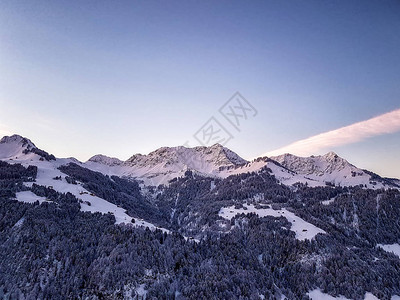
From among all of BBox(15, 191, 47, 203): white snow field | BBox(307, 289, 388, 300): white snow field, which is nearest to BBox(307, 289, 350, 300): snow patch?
BBox(307, 289, 388, 300): white snow field

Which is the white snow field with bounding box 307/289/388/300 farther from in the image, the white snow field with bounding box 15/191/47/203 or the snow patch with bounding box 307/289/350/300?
the white snow field with bounding box 15/191/47/203

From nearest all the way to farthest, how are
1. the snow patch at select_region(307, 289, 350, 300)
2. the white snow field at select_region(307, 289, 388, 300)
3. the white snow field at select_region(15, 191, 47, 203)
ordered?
the white snow field at select_region(307, 289, 388, 300) < the snow patch at select_region(307, 289, 350, 300) < the white snow field at select_region(15, 191, 47, 203)

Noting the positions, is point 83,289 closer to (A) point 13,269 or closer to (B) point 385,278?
(A) point 13,269

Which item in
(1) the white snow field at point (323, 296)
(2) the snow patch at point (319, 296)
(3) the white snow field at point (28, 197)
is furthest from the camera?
(3) the white snow field at point (28, 197)

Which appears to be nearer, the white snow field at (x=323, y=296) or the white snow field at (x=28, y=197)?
the white snow field at (x=323, y=296)

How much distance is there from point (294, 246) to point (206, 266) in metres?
76.5

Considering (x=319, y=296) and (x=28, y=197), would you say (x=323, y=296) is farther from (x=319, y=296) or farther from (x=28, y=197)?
(x=28, y=197)

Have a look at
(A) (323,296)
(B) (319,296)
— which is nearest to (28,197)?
(B) (319,296)

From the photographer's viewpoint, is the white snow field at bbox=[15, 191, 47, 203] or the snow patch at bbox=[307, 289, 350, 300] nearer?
the snow patch at bbox=[307, 289, 350, 300]

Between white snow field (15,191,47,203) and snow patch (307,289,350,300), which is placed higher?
white snow field (15,191,47,203)

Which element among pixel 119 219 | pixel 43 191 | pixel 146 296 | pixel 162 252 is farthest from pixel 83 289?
pixel 43 191

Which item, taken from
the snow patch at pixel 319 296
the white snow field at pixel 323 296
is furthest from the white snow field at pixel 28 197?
the white snow field at pixel 323 296

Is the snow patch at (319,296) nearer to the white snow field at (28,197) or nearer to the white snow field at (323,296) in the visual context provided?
the white snow field at (323,296)

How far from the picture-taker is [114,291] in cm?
10625
